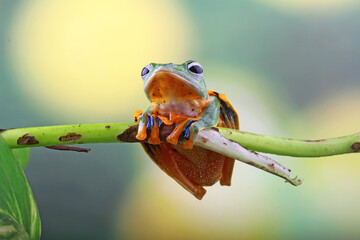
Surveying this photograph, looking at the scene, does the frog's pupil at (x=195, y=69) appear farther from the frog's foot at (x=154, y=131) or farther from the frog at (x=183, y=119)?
the frog's foot at (x=154, y=131)

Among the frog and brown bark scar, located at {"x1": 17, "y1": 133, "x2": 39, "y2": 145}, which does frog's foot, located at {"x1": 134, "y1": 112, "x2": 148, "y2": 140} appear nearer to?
the frog

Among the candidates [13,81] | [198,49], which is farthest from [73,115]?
[198,49]

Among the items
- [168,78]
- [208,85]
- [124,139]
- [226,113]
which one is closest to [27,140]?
[124,139]

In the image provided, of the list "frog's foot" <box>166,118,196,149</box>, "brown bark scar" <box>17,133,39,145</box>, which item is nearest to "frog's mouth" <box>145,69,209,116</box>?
"frog's foot" <box>166,118,196,149</box>

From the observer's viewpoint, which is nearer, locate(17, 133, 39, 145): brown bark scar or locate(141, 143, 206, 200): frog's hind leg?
locate(17, 133, 39, 145): brown bark scar

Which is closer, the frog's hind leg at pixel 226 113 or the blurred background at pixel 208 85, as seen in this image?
the frog's hind leg at pixel 226 113

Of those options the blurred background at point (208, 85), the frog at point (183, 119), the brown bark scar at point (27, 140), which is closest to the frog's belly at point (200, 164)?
the frog at point (183, 119)

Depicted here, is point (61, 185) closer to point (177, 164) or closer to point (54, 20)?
point (54, 20)
